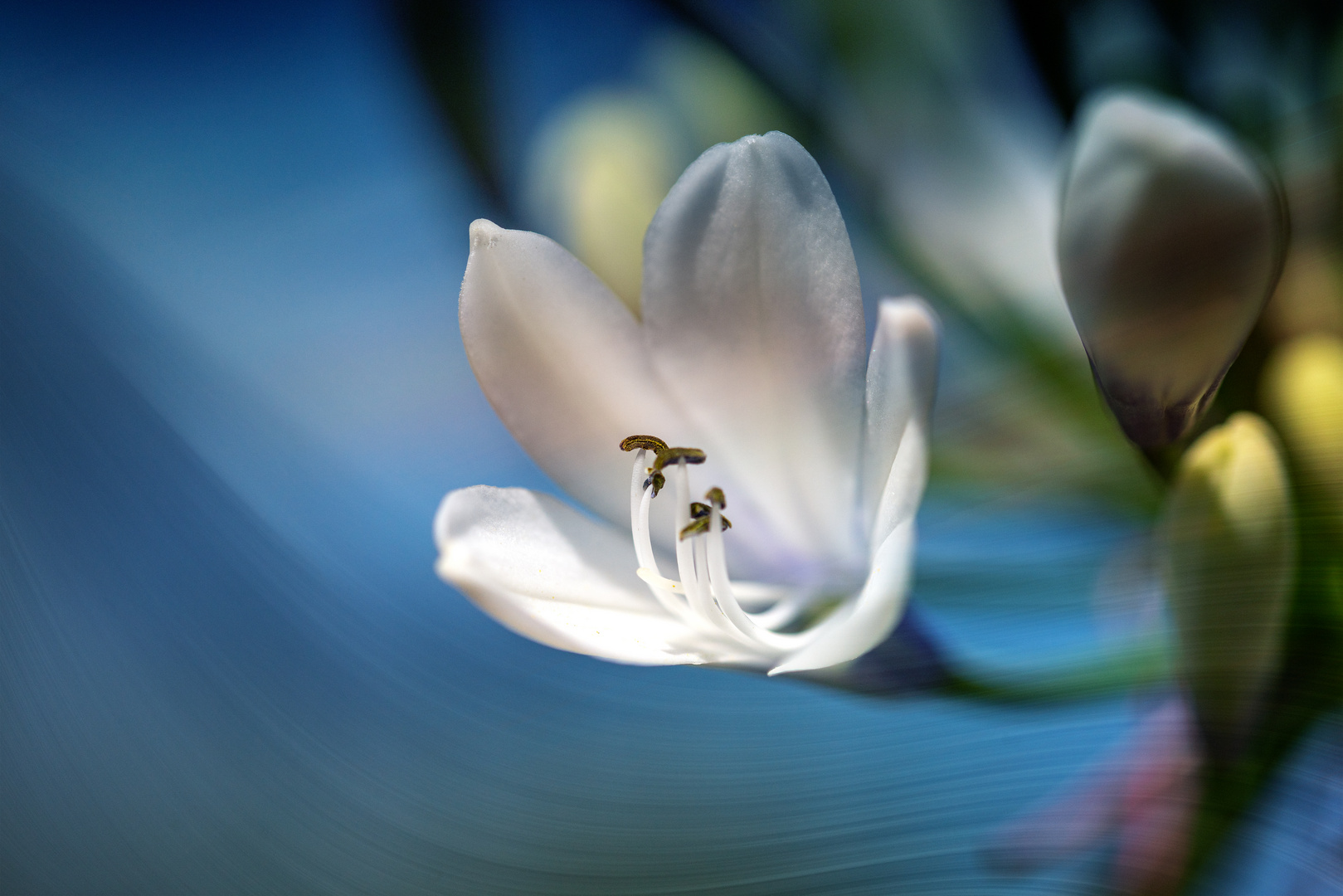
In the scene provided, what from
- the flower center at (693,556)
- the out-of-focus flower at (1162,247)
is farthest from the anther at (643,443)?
the out-of-focus flower at (1162,247)

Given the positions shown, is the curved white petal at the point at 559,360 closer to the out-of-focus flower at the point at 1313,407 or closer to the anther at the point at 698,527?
the anther at the point at 698,527

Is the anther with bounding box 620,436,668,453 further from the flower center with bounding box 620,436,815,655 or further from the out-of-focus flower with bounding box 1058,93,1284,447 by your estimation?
the out-of-focus flower with bounding box 1058,93,1284,447

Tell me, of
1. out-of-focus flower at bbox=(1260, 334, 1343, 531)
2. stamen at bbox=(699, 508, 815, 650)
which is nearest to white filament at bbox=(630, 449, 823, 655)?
stamen at bbox=(699, 508, 815, 650)

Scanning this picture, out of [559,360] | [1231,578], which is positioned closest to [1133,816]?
[1231,578]

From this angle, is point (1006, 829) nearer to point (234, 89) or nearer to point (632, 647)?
point (632, 647)

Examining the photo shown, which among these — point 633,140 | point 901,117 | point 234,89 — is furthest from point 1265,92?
point 234,89

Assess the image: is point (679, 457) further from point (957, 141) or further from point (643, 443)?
point (957, 141)

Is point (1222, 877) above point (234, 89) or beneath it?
beneath
